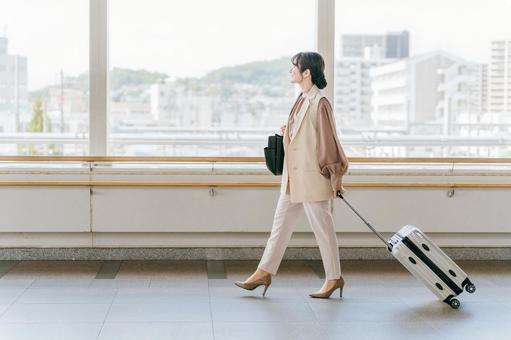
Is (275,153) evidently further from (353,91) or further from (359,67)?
(359,67)

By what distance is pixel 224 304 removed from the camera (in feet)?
18.7

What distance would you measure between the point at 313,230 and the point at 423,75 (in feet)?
8.81

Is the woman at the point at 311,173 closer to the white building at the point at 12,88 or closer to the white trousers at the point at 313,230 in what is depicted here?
the white trousers at the point at 313,230

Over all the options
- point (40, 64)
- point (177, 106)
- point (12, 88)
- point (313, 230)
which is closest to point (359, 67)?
point (177, 106)

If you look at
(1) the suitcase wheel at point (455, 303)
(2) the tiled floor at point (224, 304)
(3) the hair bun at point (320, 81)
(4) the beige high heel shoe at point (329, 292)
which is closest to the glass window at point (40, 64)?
(2) the tiled floor at point (224, 304)

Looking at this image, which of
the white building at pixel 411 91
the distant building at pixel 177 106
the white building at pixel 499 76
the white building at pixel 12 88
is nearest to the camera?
the white building at pixel 12 88

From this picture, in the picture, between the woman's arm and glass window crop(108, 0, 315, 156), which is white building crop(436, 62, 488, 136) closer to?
glass window crop(108, 0, 315, 156)

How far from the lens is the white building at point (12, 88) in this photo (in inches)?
298

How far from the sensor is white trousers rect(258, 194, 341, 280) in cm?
588

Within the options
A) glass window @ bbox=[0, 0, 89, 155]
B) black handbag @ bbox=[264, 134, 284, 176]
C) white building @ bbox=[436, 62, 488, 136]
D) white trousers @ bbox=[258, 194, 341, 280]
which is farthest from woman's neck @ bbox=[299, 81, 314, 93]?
glass window @ bbox=[0, 0, 89, 155]

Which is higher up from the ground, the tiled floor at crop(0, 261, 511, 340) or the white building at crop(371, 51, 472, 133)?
the white building at crop(371, 51, 472, 133)

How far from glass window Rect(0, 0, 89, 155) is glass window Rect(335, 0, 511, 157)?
247 centimetres

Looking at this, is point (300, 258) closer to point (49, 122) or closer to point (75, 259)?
point (75, 259)

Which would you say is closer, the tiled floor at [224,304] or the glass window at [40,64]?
the tiled floor at [224,304]
